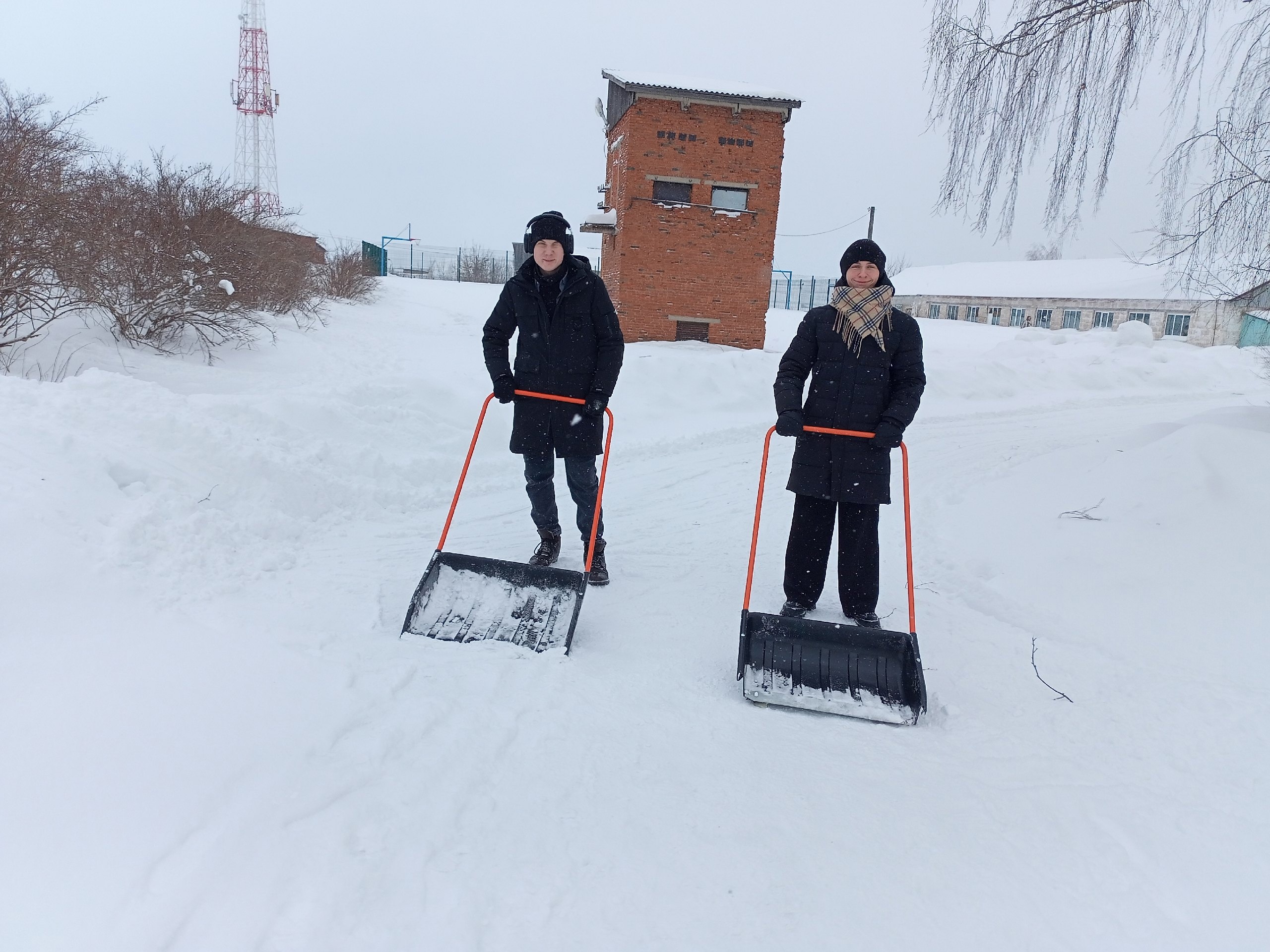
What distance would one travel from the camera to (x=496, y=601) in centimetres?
348

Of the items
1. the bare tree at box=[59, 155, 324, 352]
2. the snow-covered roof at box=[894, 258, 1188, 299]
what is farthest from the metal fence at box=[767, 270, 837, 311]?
the bare tree at box=[59, 155, 324, 352]

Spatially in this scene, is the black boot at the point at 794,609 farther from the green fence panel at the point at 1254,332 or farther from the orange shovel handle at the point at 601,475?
the green fence panel at the point at 1254,332

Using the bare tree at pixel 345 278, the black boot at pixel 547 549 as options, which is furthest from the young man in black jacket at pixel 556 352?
the bare tree at pixel 345 278

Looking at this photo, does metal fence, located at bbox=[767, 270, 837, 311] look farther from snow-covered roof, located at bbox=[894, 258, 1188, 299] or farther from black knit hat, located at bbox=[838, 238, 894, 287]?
black knit hat, located at bbox=[838, 238, 894, 287]

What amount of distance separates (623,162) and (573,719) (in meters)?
14.8

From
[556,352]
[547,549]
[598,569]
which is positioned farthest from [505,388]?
[598,569]

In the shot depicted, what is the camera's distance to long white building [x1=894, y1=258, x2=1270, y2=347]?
28281 millimetres

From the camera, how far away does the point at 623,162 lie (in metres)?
15.5

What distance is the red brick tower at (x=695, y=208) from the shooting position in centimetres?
1498

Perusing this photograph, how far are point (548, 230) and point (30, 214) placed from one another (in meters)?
5.55

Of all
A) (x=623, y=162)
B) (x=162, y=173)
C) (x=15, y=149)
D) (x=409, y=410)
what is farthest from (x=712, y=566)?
(x=623, y=162)

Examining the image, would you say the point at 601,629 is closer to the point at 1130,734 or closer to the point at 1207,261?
the point at 1130,734

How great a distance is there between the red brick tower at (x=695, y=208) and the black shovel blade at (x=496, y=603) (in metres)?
12.8

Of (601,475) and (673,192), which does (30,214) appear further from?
(673,192)
